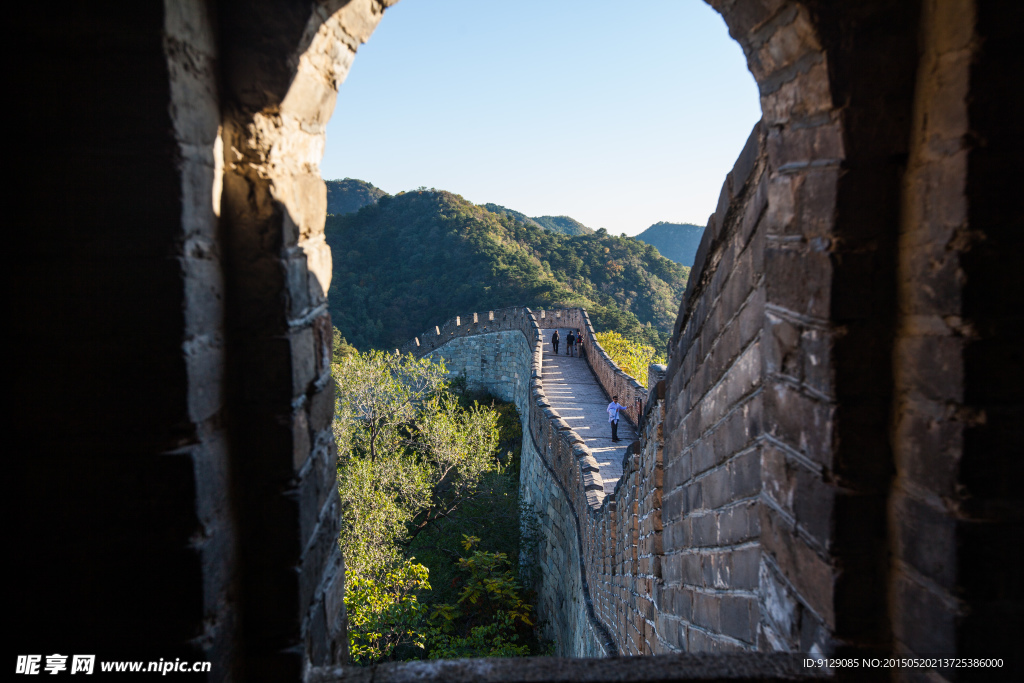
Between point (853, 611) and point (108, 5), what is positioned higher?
point (108, 5)

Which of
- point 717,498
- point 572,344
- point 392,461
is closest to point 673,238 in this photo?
point 572,344

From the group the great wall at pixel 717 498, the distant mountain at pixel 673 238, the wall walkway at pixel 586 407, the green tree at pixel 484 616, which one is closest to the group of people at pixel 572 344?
the wall walkway at pixel 586 407

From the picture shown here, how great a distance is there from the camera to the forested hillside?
34.8 meters

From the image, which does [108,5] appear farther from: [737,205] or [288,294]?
[737,205]

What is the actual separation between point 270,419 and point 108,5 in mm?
837

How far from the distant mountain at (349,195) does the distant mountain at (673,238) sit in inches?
1323

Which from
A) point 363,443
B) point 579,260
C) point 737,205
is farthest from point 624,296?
point 737,205

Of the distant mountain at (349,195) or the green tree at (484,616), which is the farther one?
the distant mountain at (349,195)

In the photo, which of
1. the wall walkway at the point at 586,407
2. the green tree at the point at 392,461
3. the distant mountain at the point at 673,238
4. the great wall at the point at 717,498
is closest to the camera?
the great wall at the point at 717,498

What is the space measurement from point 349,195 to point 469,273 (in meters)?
36.3

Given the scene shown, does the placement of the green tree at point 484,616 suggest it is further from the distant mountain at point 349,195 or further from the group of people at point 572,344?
the distant mountain at point 349,195

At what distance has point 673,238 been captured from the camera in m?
77.2

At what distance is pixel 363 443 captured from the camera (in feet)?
38.4

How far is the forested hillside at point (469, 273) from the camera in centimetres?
3484
